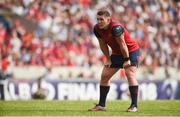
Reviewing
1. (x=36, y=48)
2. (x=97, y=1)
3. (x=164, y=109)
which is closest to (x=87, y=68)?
(x=36, y=48)

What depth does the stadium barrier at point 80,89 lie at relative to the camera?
19.1 m

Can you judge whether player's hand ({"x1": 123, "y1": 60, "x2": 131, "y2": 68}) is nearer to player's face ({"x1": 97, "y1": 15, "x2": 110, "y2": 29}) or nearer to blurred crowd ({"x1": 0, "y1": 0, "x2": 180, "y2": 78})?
player's face ({"x1": 97, "y1": 15, "x2": 110, "y2": 29})

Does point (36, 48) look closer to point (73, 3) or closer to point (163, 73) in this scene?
point (73, 3)

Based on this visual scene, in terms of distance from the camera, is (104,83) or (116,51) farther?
(104,83)

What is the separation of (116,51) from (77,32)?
10513 mm

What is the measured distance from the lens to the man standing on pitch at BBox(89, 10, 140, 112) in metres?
11.4

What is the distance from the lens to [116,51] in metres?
12.0

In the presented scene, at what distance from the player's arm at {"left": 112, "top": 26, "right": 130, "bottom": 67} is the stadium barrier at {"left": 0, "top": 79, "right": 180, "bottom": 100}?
7720 millimetres

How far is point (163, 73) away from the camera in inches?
879

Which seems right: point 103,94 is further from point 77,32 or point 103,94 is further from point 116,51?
point 77,32

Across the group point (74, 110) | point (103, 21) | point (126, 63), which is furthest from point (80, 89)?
point (103, 21)

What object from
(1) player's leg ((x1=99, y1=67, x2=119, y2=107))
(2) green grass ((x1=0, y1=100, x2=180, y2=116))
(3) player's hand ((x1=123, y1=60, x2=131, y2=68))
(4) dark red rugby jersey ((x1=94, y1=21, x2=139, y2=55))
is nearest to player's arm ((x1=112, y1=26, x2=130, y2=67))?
(3) player's hand ((x1=123, y1=60, x2=131, y2=68))

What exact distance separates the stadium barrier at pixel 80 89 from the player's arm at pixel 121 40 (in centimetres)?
772

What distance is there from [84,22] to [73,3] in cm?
102
